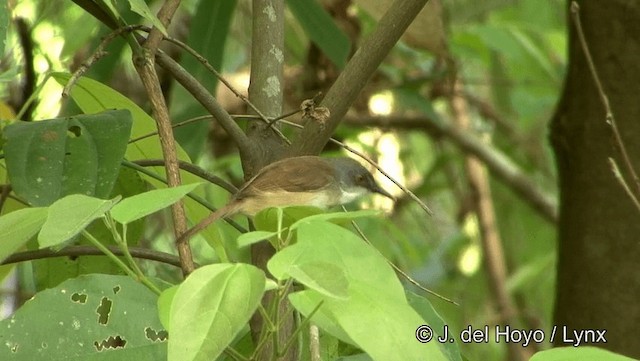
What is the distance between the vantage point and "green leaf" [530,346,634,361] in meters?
1.25

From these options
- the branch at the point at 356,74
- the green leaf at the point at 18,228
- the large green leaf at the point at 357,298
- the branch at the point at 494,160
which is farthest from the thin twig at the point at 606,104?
the branch at the point at 494,160

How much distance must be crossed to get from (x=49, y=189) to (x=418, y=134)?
15.6 ft

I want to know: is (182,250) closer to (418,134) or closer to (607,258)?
(607,258)

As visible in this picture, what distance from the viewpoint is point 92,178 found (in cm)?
167

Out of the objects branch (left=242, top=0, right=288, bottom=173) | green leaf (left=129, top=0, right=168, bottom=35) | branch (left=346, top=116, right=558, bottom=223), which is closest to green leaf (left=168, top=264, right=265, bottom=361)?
green leaf (left=129, top=0, right=168, bottom=35)

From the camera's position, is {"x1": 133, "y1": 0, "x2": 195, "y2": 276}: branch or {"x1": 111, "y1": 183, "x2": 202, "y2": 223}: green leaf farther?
{"x1": 133, "y1": 0, "x2": 195, "y2": 276}: branch

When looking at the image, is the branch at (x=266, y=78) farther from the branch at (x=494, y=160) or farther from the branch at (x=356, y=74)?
the branch at (x=494, y=160)

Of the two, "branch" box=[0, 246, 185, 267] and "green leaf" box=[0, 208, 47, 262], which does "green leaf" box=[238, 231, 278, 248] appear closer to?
"green leaf" box=[0, 208, 47, 262]

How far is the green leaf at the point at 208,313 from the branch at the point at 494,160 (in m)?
3.96

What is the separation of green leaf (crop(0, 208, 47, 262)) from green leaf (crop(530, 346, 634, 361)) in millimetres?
645

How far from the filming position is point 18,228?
4.35ft

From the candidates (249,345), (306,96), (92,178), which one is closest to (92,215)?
(92,178)

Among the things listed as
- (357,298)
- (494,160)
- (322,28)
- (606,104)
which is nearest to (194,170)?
(357,298)

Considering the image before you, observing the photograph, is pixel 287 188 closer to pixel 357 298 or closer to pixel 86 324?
pixel 86 324
